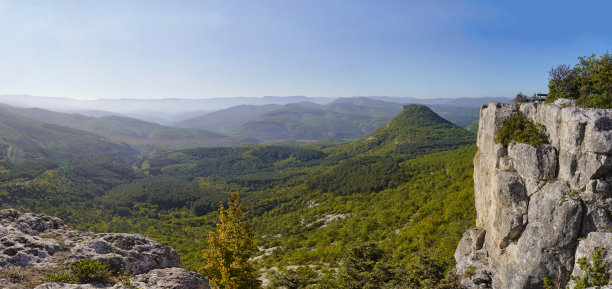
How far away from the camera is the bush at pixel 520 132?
67.0 ft

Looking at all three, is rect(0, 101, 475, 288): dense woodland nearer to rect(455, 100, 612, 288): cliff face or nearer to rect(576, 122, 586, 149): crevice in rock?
rect(455, 100, 612, 288): cliff face

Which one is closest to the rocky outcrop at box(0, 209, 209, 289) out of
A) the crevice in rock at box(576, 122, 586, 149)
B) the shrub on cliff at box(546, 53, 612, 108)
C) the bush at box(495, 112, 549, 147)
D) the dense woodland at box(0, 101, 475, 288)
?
the dense woodland at box(0, 101, 475, 288)

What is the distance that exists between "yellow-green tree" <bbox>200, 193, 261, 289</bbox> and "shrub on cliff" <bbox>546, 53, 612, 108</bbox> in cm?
3108

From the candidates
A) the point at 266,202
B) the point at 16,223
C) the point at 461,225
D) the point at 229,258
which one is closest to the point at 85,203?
the point at 266,202

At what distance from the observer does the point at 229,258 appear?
22.5 metres

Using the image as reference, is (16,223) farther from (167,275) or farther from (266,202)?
(266,202)

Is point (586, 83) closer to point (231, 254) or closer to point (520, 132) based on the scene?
point (520, 132)

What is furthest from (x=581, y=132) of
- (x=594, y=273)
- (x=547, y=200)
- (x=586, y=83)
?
(x=586, y=83)

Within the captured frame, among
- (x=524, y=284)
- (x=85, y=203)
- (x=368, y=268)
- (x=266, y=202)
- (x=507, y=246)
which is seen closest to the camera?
(x=524, y=284)

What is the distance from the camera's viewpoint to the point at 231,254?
74.5 ft

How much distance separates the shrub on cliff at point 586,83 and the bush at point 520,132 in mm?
4790

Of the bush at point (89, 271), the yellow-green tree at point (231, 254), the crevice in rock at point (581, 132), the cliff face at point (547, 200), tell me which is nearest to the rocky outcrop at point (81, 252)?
the bush at point (89, 271)

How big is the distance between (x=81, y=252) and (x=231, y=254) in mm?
10968

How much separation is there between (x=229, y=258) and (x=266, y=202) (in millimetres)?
107597
